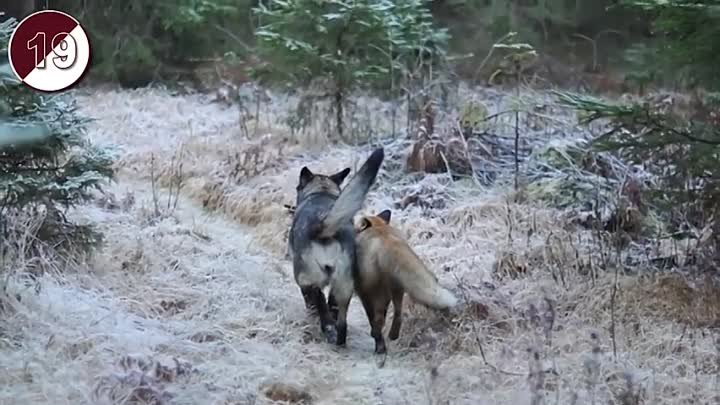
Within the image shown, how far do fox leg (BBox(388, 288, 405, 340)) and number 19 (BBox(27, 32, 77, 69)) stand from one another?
1965 mm

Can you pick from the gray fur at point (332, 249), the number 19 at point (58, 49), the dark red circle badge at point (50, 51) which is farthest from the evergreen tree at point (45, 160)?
the gray fur at point (332, 249)

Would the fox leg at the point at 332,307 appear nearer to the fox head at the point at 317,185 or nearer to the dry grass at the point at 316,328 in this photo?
the dry grass at the point at 316,328

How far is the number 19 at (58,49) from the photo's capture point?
12.2 feet

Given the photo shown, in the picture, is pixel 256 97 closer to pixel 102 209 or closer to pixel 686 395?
pixel 102 209

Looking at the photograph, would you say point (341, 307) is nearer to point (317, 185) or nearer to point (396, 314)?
point (396, 314)

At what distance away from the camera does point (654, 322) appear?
5066 mm

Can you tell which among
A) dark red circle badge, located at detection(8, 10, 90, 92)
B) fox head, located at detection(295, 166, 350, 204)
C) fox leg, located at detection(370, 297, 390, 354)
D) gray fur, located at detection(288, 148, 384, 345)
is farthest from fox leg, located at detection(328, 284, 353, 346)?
dark red circle badge, located at detection(8, 10, 90, 92)

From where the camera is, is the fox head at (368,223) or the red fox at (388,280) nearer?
the red fox at (388,280)

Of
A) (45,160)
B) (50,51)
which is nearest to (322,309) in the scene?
(45,160)

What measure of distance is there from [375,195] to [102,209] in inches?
82.1

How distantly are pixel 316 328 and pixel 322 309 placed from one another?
0.12 metres

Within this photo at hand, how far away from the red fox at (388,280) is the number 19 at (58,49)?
1.82 metres

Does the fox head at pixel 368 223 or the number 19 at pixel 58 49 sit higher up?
the number 19 at pixel 58 49

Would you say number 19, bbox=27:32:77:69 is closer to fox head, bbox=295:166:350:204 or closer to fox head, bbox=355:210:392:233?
fox head, bbox=355:210:392:233
